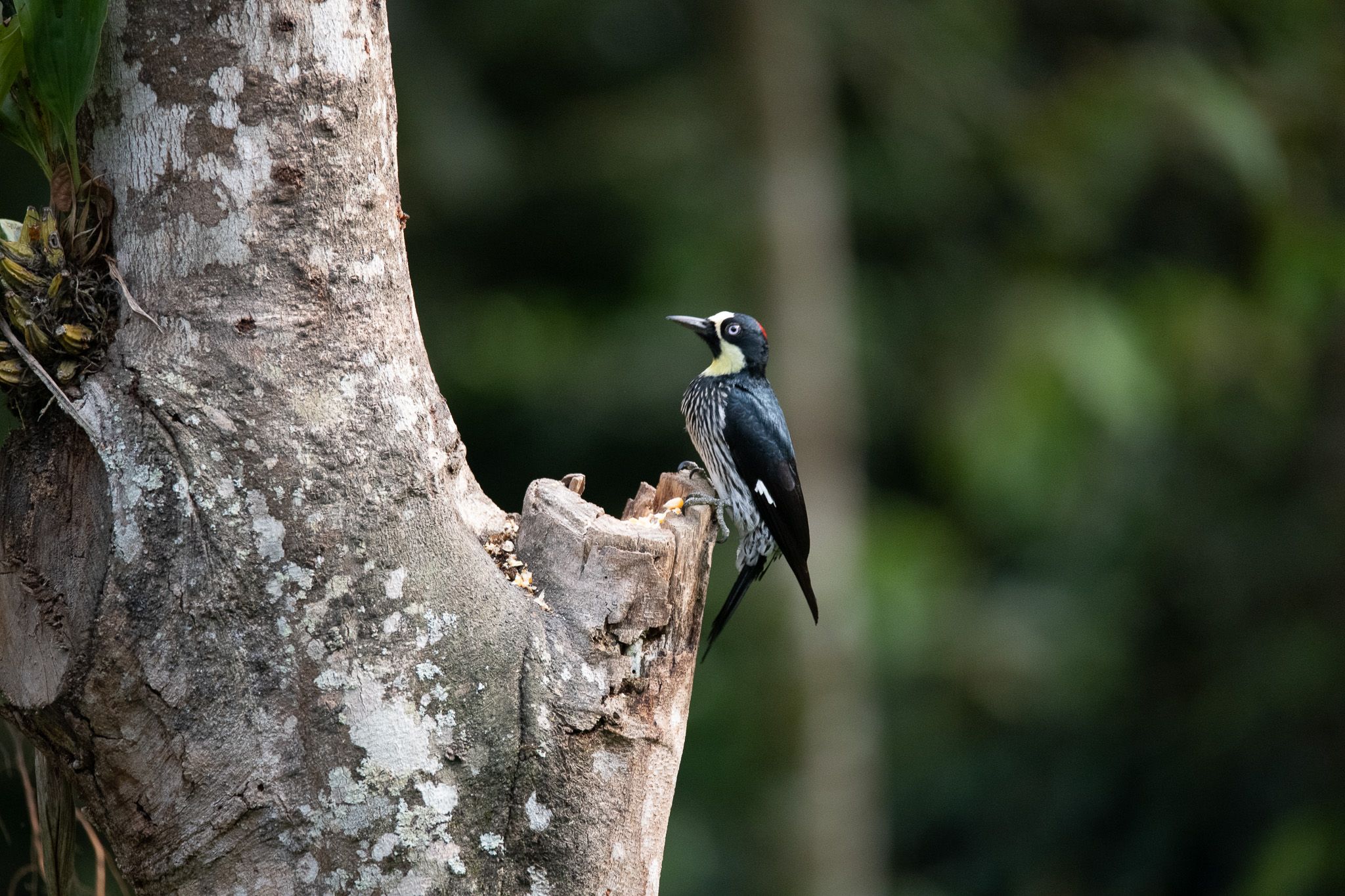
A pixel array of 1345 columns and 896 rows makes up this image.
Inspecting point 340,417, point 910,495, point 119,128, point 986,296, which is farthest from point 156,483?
point 910,495

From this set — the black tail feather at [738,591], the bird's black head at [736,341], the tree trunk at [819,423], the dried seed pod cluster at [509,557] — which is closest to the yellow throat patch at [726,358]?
the bird's black head at [736,341]

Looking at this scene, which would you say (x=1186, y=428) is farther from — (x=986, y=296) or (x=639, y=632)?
(x=639, y=632)

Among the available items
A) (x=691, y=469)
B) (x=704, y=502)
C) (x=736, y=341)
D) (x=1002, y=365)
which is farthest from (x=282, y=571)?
(x=1002, y=365)

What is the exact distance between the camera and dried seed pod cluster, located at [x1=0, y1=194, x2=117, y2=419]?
1999mm

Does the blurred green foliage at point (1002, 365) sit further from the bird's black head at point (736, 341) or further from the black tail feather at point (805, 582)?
the black tail feather at point (805, 582)

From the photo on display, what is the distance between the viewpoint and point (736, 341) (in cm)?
447

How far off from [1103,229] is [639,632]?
22.0 ft

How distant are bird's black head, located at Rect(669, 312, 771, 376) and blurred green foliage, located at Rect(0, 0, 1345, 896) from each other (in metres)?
Answer: 2.00

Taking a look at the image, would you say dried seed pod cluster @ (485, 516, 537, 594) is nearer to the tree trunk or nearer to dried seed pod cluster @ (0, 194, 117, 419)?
dried seed pod cluster @ (0, 194, 117, 419)

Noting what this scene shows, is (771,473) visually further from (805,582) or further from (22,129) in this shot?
(22,129)

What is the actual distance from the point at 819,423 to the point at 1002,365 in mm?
1294

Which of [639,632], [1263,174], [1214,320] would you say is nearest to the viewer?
[639,632]

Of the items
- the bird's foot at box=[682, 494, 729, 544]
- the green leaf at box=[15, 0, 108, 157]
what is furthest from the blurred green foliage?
the green leaf at box=[15, 0, 108, 157]

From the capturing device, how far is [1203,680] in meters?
8.22
